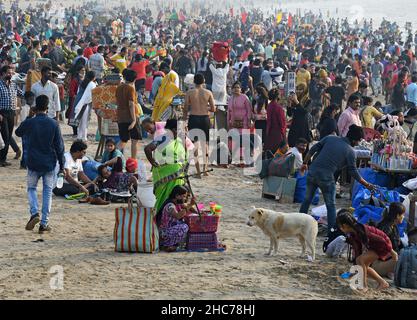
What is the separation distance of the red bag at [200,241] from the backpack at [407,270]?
2.09 meters

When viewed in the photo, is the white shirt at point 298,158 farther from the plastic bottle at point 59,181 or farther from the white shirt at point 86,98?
the white shirt at point 86,98

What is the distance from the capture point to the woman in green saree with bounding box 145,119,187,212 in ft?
33.0

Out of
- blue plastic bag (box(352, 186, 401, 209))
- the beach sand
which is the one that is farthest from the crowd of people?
blue plastic bag (box(352, 186, 401, 209))

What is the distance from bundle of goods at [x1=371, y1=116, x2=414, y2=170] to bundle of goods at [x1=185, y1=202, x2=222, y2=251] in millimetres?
3079

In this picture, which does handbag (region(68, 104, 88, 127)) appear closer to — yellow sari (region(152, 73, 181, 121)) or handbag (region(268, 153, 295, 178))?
yellow sari (region(152, 73, 181, 121))

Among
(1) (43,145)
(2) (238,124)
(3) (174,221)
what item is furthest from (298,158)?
(1) (43,145)

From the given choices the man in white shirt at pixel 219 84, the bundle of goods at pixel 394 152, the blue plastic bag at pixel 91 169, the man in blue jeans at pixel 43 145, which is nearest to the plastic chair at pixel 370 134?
the bundle of goods at pixel 394 152

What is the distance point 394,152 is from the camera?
11852 millimetres

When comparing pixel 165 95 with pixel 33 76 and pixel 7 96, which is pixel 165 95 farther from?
pixel 7 96

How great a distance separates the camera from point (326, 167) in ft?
33.9

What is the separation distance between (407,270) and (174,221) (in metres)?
2.55

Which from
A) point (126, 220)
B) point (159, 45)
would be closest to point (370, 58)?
point (159, 45)

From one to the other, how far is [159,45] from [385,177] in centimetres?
1949

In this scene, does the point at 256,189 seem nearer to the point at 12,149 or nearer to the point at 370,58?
the point at 12,149
